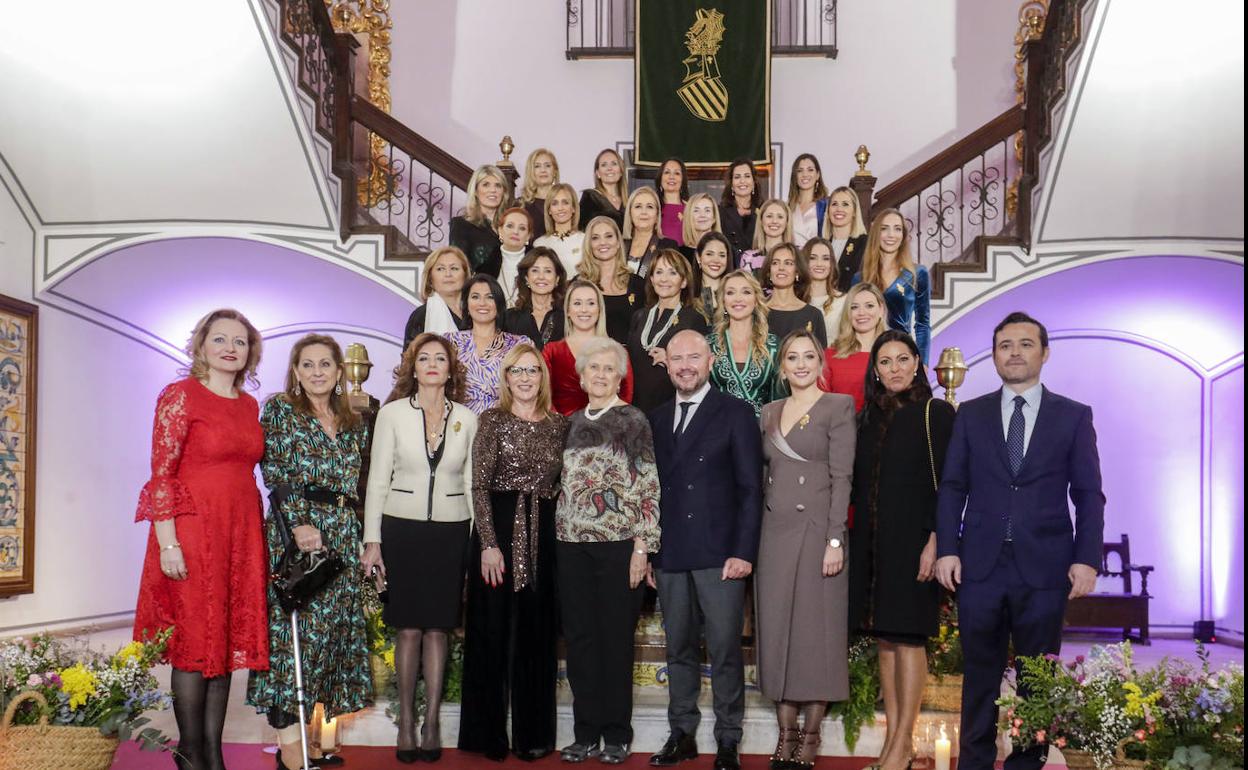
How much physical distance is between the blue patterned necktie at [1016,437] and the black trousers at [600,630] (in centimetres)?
133

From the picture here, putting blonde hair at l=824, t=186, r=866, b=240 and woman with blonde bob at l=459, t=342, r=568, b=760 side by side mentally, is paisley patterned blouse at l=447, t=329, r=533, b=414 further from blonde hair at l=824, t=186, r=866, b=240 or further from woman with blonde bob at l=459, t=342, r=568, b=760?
blonde hair at l=824, t=186, r=866, b=240

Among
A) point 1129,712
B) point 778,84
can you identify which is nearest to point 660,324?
point 1129,712

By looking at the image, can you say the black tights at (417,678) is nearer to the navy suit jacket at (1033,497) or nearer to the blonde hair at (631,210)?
the navy suit jacket at (1033,497)

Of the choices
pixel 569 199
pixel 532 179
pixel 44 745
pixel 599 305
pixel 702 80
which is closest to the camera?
pixel 44 745

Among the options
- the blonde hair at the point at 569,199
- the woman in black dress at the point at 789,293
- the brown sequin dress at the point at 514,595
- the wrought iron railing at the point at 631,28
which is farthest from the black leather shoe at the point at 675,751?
the wrought iron railing at the point at 631,28

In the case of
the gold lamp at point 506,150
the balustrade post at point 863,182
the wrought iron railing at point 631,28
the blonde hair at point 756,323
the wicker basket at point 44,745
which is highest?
the wrought iron railing at point 631,28

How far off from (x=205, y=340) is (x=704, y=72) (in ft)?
20.8

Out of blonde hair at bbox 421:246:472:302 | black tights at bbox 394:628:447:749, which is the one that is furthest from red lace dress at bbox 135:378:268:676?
blonde hair at bbox 421:246:472:302

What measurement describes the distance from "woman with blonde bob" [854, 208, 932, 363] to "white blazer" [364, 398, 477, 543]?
2.34 m

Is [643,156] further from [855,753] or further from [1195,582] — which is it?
[855,753]

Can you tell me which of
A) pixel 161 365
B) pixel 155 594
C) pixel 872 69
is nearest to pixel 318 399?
pixel 155 594

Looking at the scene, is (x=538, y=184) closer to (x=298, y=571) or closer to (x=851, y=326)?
(x=851, y=326)

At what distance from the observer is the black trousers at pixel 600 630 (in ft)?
14.0

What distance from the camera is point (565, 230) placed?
236 inches
